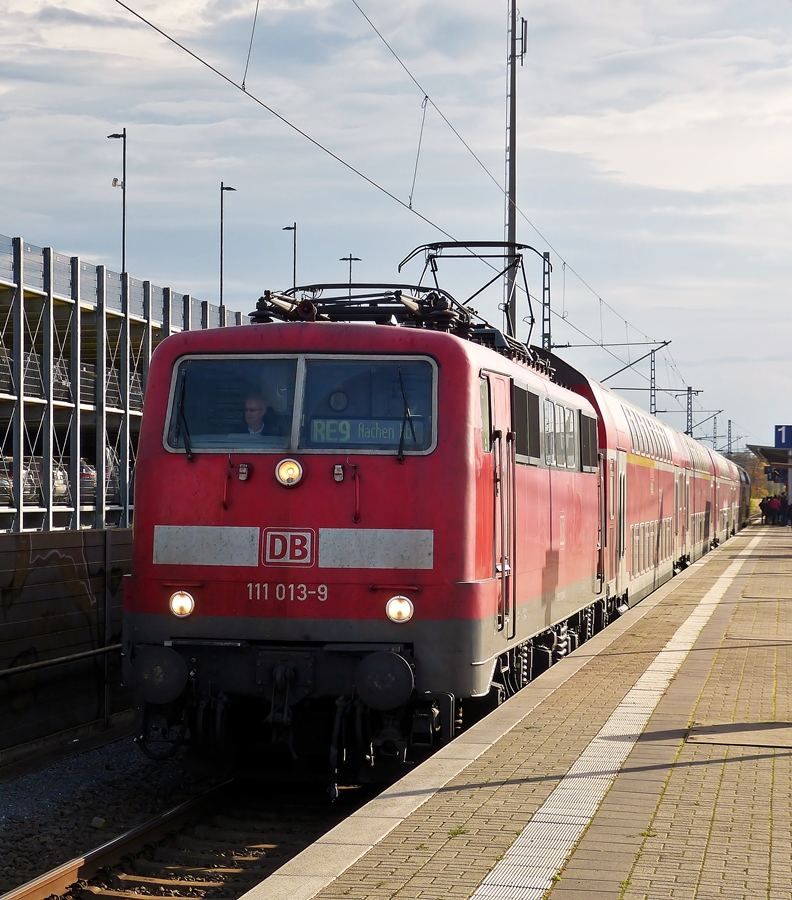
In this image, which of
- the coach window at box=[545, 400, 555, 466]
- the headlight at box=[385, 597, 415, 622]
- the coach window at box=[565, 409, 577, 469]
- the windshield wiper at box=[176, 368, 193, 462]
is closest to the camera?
the headlight at box=[385, 597, 415, 622]

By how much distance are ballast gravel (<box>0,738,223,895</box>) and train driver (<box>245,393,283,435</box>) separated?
2.42 metres

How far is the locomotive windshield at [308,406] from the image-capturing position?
8.49 meters

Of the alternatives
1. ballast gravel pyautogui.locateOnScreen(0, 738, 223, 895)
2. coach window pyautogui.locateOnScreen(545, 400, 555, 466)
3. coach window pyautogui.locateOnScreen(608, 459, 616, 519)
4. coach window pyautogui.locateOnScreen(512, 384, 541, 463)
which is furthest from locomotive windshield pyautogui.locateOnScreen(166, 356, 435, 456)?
coach window pyautogui.locateOnScreen(608, 459, 616, 519)

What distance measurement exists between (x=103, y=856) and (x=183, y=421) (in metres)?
2.96

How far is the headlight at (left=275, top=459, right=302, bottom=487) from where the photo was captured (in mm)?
8344

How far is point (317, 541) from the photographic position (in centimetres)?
831

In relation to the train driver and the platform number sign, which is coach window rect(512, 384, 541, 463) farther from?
the platform number sign

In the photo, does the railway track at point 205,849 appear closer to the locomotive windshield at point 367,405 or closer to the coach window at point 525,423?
the locomotive windshield at point 367,405

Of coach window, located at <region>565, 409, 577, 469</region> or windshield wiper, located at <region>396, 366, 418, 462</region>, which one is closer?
windshield wiper, located at <region>396, 366, 418, 462</region>

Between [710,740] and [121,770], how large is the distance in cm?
453

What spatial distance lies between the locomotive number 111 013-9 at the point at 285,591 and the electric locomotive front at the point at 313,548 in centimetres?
1

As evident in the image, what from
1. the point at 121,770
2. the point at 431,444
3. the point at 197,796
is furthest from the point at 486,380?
the point at 121,770

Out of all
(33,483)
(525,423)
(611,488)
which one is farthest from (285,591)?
(33,483)

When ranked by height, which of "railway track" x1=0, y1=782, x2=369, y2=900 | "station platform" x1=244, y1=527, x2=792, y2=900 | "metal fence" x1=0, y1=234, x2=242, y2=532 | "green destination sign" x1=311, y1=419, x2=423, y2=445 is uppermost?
"metal fence" x1=0, y1=234, x2=242, y2=532
